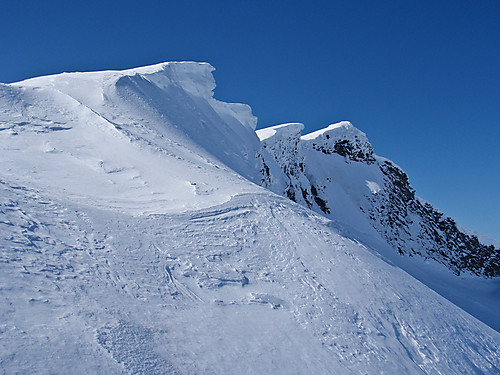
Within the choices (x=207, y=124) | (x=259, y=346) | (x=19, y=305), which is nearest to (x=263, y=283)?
(x=259, y=346)

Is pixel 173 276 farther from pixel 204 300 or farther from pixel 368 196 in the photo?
→ pixel 368 196

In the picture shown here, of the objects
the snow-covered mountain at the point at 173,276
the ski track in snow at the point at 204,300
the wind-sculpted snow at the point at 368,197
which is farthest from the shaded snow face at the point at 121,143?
the wind-sculpted snow at the point at 368,197

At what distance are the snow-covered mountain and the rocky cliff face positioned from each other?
21.2 metres

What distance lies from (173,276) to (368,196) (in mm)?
38580

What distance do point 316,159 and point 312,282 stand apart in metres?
36.8

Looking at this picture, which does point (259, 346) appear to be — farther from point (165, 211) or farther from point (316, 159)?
Result: point (316, 159)

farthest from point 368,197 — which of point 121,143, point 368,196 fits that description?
point 121,143

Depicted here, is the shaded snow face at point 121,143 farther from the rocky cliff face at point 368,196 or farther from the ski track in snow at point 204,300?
the rocky cliff face at point 368,196

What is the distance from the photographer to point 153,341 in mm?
4164

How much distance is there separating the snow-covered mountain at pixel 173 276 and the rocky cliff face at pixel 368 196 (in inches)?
835

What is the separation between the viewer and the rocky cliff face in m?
34.3

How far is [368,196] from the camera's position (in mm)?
41125

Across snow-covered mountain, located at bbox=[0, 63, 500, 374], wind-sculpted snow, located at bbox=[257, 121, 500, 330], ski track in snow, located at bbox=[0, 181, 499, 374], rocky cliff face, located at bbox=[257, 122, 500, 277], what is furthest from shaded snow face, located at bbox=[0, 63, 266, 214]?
rocky cliff face, located at bbox=[257, 122, 500, 277]

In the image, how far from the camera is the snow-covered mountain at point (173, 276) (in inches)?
159
